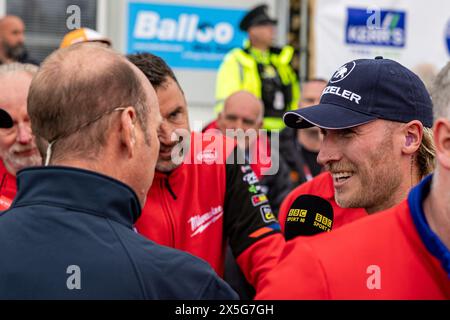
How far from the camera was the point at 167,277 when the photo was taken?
6.51 ft

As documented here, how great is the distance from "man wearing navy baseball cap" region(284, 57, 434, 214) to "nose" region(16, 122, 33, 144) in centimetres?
128

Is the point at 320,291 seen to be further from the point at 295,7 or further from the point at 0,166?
the point at 295,7

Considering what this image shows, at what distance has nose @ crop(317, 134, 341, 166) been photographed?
2955 millimetres

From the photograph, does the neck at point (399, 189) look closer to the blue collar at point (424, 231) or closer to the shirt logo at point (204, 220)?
the shirt logo at point (204, 220)

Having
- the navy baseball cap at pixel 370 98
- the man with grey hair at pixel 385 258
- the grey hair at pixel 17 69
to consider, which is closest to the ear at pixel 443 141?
the man with grey hair at pixel 385 258

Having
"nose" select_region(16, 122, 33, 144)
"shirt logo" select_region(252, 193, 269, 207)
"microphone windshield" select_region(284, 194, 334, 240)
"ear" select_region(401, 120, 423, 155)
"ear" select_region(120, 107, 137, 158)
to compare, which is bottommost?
"shirt logo" select_region(252, 193, 269, 207)

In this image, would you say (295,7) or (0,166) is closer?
(0,166)

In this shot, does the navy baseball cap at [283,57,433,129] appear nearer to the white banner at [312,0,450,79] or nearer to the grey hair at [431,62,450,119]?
the grey hair at [431,62,450,119]

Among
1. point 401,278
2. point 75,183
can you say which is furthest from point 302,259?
point 75,183

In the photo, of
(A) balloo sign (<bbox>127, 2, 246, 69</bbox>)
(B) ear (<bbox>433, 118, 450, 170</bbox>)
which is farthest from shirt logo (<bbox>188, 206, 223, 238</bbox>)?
(A) balloo sign (<bbox>127, 2, 246, 69</bbox>)

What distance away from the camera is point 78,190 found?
6.61 ft

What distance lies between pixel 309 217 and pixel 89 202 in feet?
3.64

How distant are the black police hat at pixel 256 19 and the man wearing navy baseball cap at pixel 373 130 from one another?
5895 mm

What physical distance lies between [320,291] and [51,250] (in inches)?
24.1
